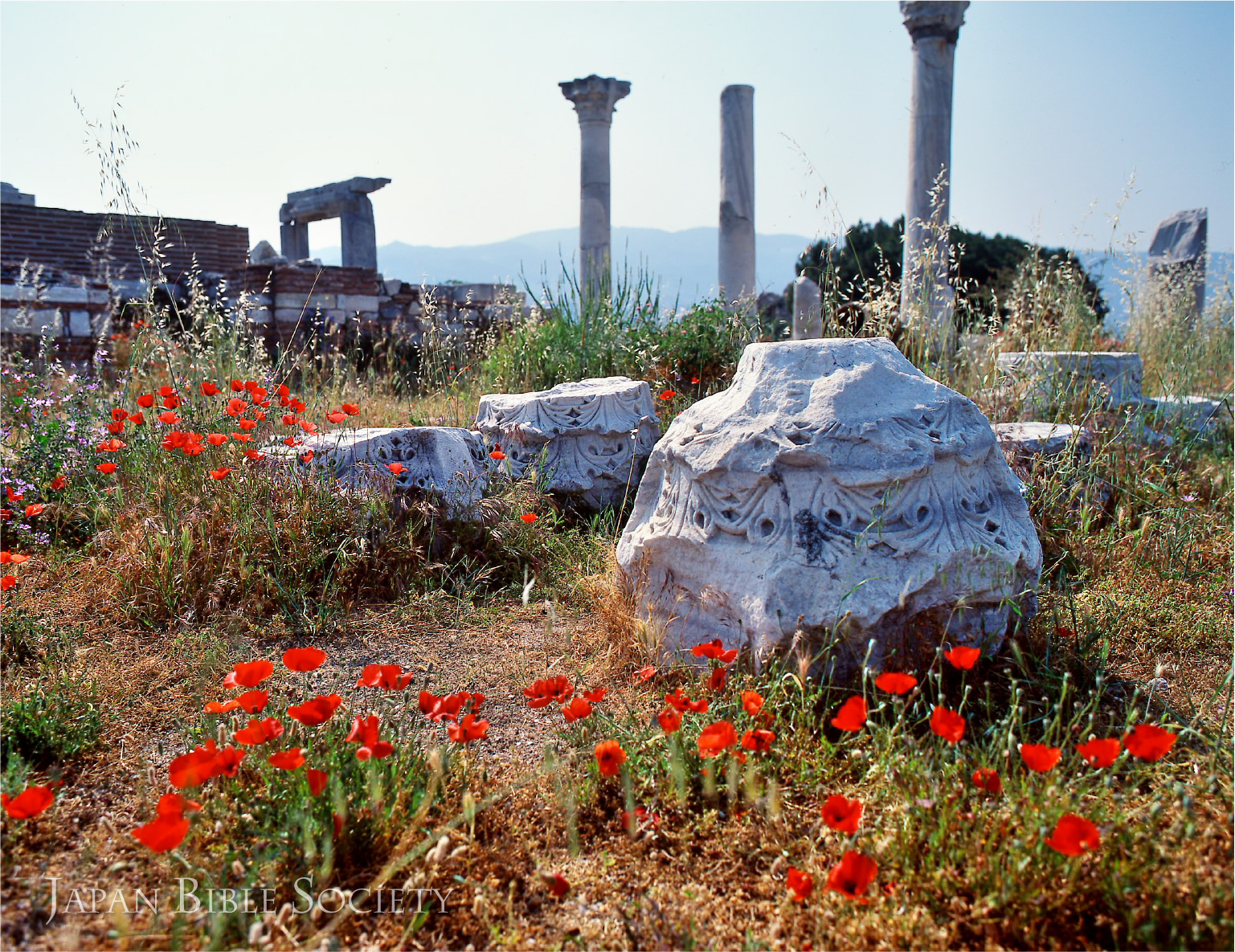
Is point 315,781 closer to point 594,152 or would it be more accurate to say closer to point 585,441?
point 585,441

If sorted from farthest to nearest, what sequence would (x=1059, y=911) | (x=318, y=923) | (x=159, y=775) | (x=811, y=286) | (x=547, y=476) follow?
(x=811, y=286)
(x=547, y=476)
(x=159, y=775)
(x=318, y=923)
(x=1059, y=911)

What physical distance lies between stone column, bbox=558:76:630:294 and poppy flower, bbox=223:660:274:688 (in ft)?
35.2

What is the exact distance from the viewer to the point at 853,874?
1.38 m

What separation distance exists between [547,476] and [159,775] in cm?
243

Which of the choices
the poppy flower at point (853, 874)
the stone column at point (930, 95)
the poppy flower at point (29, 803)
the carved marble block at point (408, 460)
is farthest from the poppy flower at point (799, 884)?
the stone column at point (930, 95)

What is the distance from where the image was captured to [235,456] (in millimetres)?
3510

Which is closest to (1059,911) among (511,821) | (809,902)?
(809,902)

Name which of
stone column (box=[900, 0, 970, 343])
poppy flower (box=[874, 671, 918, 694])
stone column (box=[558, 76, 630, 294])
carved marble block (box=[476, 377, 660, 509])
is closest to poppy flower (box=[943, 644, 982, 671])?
poppy flower (box=[874, 671, 918, 694])

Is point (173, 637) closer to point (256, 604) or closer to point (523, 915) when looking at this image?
point (256, 604)

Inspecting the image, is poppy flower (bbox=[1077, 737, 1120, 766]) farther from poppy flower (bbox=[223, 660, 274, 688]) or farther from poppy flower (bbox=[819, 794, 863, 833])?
poppy flower (bbox=[223, 660, 274, 688])

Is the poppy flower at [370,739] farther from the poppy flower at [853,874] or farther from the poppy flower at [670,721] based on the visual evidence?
the poppy flower at [853,874]

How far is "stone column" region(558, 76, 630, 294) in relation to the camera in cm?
1197

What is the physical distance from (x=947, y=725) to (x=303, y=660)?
1.31 meters

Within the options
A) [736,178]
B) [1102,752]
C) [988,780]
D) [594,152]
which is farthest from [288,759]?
[594,152]
